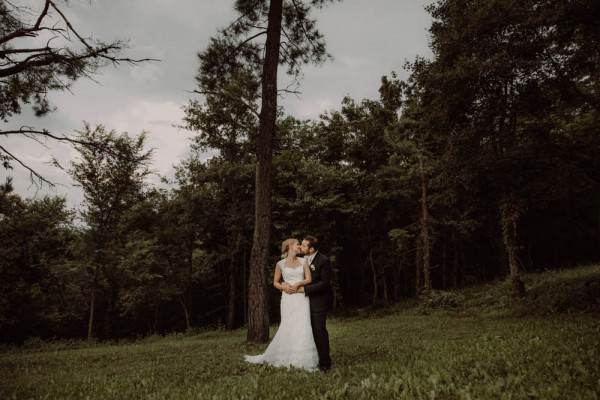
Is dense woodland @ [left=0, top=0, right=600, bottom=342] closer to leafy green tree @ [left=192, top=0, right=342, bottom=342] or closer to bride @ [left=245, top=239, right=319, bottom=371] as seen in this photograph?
leafy green tree @ [left=192, top=0, right=342, bottom=342]

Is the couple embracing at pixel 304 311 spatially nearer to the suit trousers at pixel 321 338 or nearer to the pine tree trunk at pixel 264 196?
the suit trousers at pixel 321 338

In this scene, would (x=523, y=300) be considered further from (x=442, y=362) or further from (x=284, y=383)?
(x=284, y=383)

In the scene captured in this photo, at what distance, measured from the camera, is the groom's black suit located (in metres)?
7.27

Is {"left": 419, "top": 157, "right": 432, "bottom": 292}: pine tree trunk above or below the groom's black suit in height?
above

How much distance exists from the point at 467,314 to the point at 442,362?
16218 millimetres

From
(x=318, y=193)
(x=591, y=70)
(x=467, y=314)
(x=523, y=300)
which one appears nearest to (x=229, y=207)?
(x=318, y=193)

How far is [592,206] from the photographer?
123 ft

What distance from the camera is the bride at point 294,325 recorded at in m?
7.35

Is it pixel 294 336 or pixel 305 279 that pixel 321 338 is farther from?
pixel 305 279

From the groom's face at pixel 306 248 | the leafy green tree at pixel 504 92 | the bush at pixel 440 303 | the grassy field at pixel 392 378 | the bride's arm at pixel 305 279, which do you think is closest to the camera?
the grassy field at pixel 392 378

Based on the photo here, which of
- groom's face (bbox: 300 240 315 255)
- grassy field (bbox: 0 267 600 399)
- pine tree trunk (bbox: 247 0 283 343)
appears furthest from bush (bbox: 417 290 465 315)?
groom's face (bbox: 300 240 315 255)

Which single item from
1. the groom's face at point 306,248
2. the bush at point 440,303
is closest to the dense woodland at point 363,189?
the bush at point 440,303

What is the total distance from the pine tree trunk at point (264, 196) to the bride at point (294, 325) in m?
3.61

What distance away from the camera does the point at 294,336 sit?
24.7 feet
